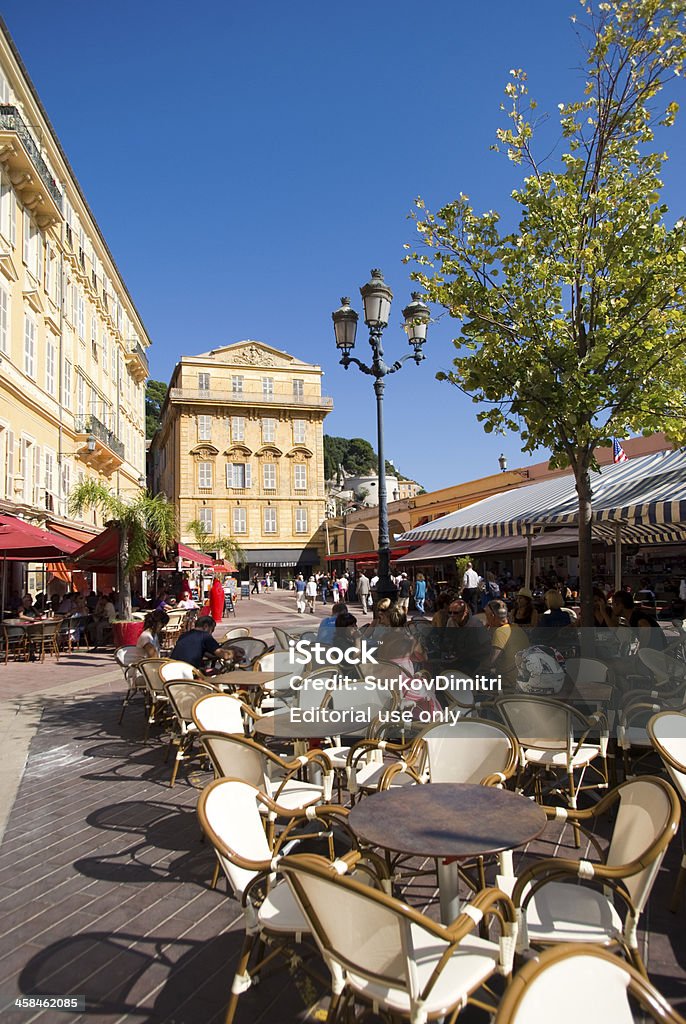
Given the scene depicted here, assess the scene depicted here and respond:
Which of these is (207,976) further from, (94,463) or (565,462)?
(94,463)

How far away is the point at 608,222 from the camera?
20.3 ft

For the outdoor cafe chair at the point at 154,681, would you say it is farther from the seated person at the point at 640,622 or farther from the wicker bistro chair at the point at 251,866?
the seated person at the point at 640,622

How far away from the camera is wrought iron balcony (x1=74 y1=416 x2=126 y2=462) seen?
25141mm

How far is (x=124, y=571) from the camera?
1369cm

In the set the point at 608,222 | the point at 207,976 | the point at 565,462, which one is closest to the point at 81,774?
the point at 207,976

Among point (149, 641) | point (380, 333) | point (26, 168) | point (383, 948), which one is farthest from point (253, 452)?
point (383, 948)

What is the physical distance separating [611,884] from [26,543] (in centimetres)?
1173

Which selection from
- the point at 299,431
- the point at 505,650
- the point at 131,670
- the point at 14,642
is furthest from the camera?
the point at 299,431

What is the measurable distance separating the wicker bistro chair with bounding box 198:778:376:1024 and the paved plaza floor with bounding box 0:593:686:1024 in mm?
229

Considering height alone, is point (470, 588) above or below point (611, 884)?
above

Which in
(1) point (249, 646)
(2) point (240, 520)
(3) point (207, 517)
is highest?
(3) point (207, 517)

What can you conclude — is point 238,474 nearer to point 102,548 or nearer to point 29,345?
point 29,345

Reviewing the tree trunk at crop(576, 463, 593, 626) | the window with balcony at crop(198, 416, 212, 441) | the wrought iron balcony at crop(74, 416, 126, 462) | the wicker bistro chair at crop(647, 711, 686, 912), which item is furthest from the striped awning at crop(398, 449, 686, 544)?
the window with balcony at crop(198, 416, 212, 441)

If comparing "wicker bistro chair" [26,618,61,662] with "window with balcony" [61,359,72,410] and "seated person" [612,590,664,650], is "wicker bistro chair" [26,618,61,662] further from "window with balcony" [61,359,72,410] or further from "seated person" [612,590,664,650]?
"window with balcony" [61,359,72,410]
